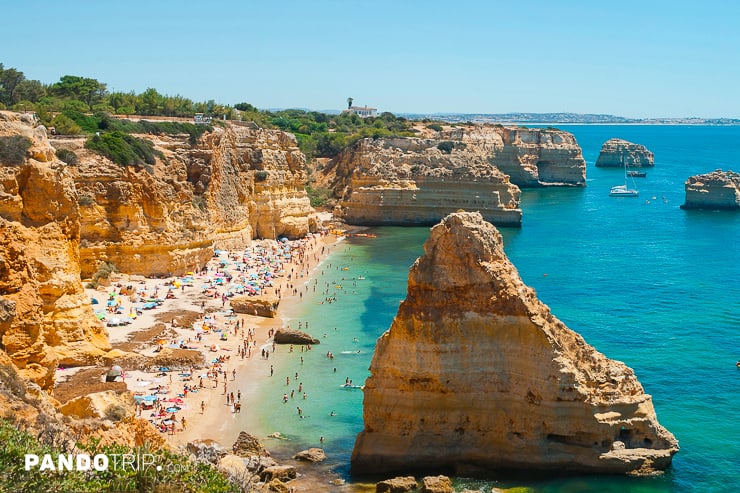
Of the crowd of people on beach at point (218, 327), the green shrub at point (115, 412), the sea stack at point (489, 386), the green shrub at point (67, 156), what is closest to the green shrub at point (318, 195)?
the crowd of people on beach at point (218, 327)

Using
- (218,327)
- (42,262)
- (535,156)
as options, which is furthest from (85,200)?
(535,156)

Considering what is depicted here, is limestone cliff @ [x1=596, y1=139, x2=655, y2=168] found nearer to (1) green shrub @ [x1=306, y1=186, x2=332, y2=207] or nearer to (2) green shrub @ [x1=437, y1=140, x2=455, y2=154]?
(2) green shrub @ [x1=437, y1=140, x2=455, y2=154]

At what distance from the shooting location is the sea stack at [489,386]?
74.8ft

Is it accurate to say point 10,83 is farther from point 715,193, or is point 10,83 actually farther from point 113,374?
point 715,193

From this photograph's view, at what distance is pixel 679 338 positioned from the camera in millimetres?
39750

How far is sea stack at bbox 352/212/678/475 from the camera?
22.8m

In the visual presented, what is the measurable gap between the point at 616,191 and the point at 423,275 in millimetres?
92684

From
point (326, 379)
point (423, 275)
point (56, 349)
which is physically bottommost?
point (326, 379)

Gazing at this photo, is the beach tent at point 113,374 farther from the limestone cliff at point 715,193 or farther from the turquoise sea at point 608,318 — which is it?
the limestone cliff at point 715,193

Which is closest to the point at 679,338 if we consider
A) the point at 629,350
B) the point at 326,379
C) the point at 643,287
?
the point at 629,350

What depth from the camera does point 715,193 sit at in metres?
93.6

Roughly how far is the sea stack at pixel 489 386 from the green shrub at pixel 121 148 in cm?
2895

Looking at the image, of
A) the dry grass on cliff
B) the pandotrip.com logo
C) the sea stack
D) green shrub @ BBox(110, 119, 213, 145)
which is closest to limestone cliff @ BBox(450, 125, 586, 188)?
green shrub @ BBox(110, 119, 213, 145)

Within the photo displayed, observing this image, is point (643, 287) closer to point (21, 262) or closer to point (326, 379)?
point (326, 379)
